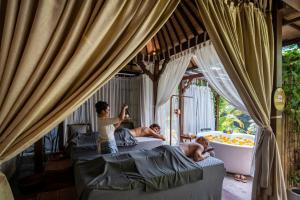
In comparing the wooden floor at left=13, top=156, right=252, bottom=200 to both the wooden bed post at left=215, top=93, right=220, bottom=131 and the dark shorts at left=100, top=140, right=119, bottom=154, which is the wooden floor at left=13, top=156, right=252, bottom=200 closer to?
the dark shorts at left=100, top=140, right=119, bottom=154

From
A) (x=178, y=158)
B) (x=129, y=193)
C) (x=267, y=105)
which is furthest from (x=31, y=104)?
(x=267, y=105)

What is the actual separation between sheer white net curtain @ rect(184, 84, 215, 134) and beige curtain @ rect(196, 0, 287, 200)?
13.8 ft

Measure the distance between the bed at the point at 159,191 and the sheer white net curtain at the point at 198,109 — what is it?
385cm

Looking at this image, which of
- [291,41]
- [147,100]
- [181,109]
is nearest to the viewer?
[291,41]

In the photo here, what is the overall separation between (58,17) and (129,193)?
1566mm

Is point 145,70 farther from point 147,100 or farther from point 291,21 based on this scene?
point 291,21

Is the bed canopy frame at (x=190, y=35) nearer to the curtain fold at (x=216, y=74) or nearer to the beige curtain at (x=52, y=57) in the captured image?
the curtain fold at (x=216, y=74)

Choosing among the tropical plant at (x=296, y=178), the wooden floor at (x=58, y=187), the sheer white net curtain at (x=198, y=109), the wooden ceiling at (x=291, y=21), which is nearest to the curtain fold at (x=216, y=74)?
the wooden ceiling at (x=291, y=21)

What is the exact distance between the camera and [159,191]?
1.84 meters

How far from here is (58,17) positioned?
1.06m

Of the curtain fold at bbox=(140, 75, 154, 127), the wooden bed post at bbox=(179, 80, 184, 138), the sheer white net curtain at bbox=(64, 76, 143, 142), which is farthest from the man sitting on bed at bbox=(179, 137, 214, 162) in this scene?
the wooden bed post at bbox=(179, 80, 184, 138)

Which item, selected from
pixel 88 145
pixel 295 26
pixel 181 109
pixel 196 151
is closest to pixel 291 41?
pixel 295 26

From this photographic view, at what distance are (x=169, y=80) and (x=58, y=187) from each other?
2.95 m

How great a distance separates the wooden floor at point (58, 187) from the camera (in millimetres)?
2670
